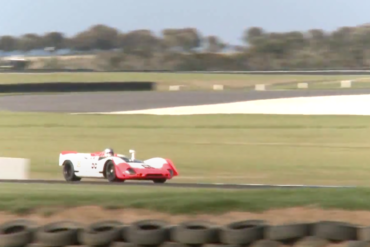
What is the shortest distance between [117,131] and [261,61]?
59.1 meters

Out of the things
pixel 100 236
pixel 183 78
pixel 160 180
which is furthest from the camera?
pixel 183 78

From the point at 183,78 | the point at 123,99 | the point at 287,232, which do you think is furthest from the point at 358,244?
the point at 183,78

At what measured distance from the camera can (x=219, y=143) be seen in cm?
2167

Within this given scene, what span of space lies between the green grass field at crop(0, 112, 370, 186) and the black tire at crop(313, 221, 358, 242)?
25.4 ft

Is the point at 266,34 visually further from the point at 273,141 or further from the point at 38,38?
the point at 273,141

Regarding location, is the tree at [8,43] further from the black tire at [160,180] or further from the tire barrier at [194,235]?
the tire barrier at [194,235]

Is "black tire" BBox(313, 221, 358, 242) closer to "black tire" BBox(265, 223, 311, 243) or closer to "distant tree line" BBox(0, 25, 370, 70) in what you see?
"black tire" BBox(265, 223, 311, 243)

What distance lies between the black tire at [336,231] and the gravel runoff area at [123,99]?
27946mm

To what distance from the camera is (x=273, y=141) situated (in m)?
22.1

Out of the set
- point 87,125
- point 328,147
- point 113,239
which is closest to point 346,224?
point 113,239

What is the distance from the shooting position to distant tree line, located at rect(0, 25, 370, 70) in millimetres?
77550

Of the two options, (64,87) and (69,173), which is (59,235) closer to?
(69,173)

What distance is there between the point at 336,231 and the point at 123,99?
33544mm

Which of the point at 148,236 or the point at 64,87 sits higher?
the point at 64,87
